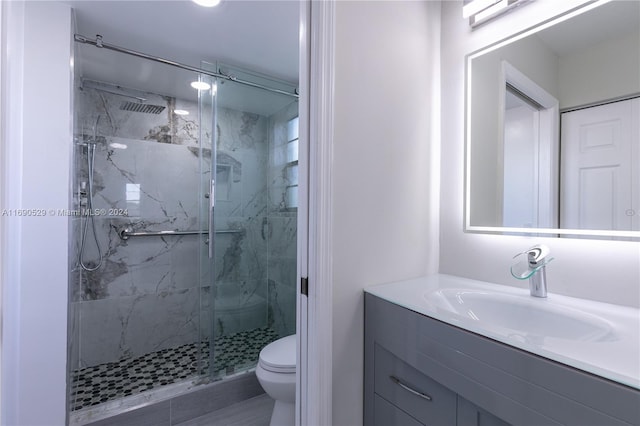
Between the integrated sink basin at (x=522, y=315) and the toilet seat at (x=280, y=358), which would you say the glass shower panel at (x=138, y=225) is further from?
the integrated sink basin at (x=522, y=315)

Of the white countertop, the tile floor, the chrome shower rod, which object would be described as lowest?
the tile floor

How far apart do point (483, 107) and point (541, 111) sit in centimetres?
24

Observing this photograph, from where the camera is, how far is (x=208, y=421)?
1.80m

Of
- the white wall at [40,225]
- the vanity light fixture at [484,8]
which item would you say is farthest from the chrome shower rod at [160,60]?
the vanity light fixture at [484,8]

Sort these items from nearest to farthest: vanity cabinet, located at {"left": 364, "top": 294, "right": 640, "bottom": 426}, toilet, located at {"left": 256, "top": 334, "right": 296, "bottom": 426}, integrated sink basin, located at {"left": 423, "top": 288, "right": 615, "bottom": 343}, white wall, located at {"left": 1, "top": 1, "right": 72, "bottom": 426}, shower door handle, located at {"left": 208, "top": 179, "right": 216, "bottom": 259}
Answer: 1. vanity cabinet, located at {"left": 364, "top": 294, "right": 640, "bottom": 426}
2. integrated sink basin, located at {"left": 423, "top": 288, "right": 615, "bottom": 343}
3. white wall, located at {"left": 1, "top": 1, "right": 72, "bottom": 426}
4. toilet, located at {"left": 256, "top": 334, "right": 296, "bottom": 426}
5. shower door handle, located at {"left": 208, "top": 179, "right": 216, "bottom": 259}

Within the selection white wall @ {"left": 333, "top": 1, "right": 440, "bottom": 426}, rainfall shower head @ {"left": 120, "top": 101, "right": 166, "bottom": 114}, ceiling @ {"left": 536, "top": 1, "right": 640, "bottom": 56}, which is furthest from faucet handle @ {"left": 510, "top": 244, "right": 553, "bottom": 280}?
rainfall shower head @ {"left": 120, "top": 101, "right": 166, "bottom": 114}

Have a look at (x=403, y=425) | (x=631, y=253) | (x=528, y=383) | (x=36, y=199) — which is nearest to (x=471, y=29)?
(x=631, y=253)

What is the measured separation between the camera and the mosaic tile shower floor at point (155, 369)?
2.00 metres

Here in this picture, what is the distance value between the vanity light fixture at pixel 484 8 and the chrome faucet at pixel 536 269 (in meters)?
0.99

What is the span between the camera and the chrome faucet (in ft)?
3.47

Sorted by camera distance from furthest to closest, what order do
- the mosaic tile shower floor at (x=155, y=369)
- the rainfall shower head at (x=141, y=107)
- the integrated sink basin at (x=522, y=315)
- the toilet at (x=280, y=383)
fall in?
1. the rainfall shower head at (x=141, y=107)
2. the mosaic tile shower floor at (x=155, y=369)
3. the toilet at (x=280, y=383)
4. the integrated sink basin at (x=522, y=315)

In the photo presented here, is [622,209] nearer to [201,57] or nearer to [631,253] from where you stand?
[631,253]

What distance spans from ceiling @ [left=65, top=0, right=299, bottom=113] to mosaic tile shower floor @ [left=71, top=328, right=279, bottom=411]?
1.91m

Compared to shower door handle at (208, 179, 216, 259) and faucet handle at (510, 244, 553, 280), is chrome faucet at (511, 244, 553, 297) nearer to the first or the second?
faucet handle at (510, 244, 553, 280)
